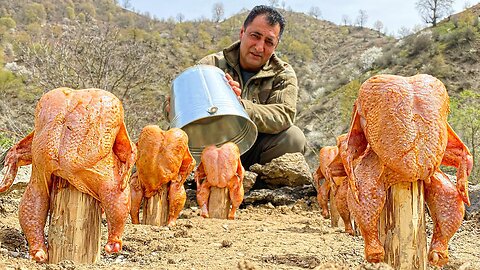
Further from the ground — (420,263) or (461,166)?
(461,166)

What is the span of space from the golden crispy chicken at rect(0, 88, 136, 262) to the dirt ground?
0.24 m

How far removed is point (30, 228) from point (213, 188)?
3.01 m

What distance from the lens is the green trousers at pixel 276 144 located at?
775cm

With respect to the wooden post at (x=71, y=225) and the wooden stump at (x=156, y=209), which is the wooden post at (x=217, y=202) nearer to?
the wooden stump at (x=156, y=209)

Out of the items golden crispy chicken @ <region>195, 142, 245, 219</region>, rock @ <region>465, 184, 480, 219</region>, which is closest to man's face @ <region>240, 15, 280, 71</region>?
golden crispy chicken @ <region>195, 142, 245, 219</region>

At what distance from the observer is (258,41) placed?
24.3ft

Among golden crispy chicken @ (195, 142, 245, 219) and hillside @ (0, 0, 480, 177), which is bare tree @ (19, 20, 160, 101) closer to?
hillside @ (0, 0, 480, 177)

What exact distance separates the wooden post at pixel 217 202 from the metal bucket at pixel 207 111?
2.16ft

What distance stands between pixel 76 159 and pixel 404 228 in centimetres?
167

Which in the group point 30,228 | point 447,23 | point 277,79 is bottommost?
point 30,228

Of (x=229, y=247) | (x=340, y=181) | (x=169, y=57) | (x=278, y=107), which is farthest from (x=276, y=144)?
(x=169, y=57)

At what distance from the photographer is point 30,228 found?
2762 mm

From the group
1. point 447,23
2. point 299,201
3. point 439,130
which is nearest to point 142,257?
point 439,130

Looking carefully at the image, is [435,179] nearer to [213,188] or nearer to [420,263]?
[420,263]
